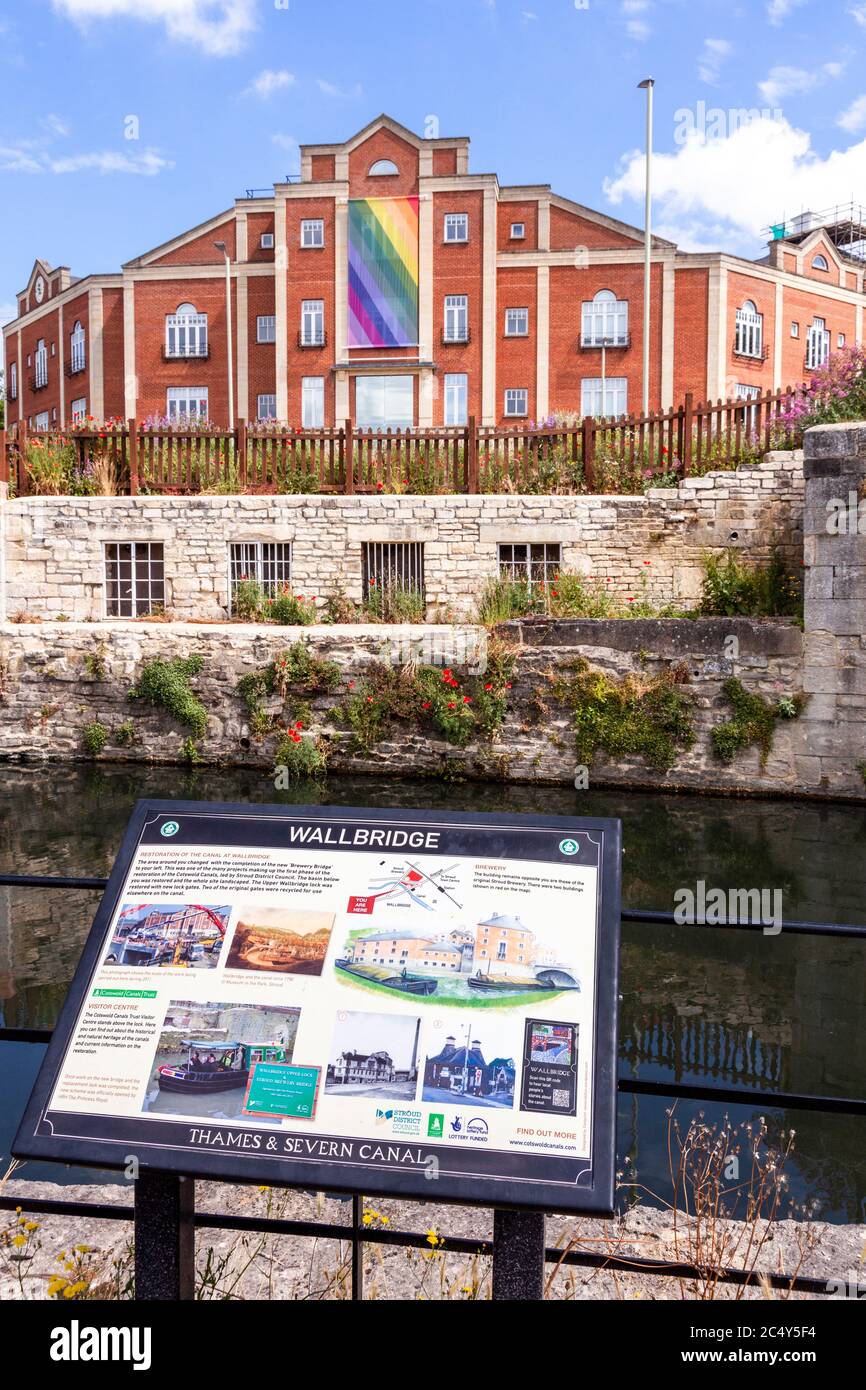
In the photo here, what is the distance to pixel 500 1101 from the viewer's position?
1905mm

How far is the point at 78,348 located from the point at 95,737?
27.8m

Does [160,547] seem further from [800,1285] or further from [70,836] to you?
[800,1285]

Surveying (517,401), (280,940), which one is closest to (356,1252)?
(280,940)

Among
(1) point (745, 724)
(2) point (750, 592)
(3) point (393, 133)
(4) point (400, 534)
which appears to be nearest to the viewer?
(1) point (745, 724)

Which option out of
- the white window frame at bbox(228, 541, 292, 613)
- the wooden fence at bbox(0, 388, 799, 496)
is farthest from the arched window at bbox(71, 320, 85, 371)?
the white window frame at bbox(228, 541, 292, 613)

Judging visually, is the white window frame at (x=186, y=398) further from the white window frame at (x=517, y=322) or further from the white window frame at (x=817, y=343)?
the white window frame at (x=817, y=343)

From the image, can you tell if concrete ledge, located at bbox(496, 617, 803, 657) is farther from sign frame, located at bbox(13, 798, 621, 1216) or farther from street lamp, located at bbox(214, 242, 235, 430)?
street lamp, located at bbox(214, 242, 235, 430)

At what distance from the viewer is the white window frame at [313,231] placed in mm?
32219

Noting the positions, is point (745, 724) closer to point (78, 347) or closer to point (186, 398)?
point (186, 398)

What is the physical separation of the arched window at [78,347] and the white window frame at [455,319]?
13.6 m

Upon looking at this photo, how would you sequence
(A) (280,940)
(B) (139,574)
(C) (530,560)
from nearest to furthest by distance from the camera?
(A) (280,940)
(C) (530,560)
(B) (139,574)

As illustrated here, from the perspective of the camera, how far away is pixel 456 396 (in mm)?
31859

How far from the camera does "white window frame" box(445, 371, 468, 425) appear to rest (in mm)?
31781

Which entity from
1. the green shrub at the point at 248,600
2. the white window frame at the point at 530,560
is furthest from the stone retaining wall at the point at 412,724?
the white window frame at the point at 530,560
